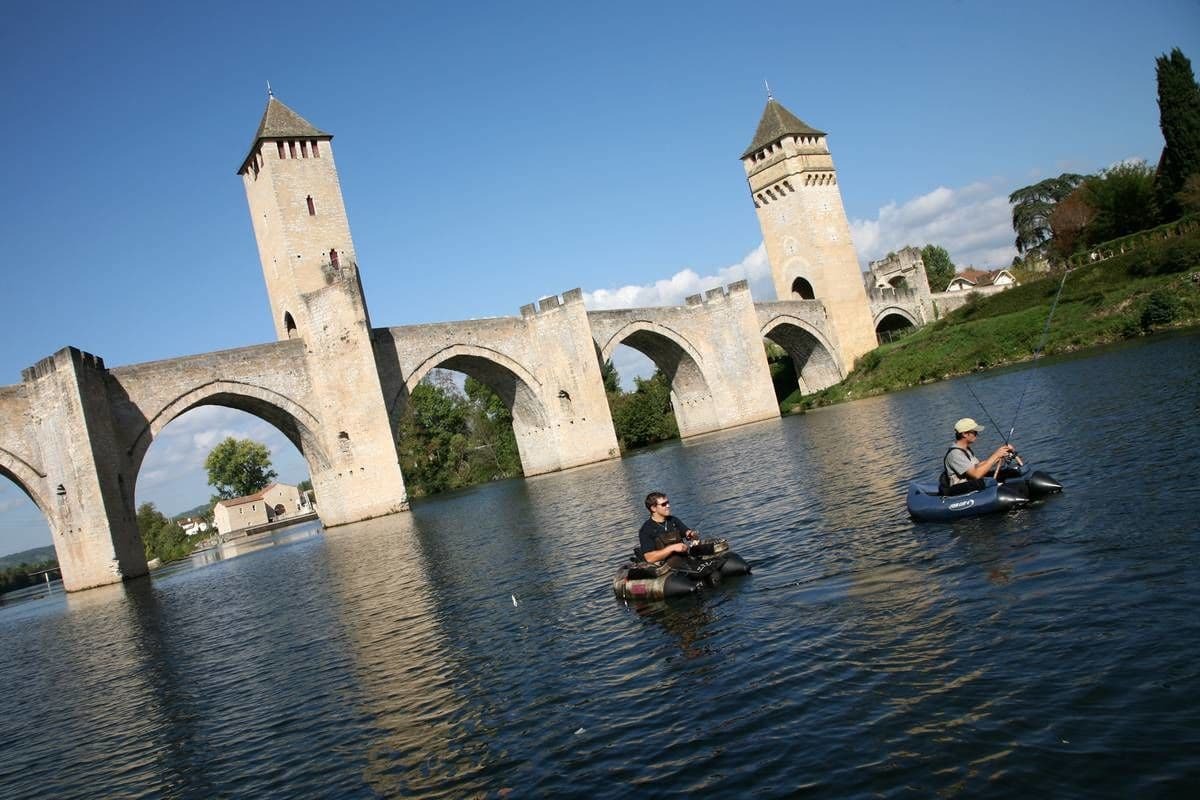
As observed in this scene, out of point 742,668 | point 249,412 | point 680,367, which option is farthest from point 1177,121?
point 742,668

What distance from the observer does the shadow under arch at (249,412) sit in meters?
25.5

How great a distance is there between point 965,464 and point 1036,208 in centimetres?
8404

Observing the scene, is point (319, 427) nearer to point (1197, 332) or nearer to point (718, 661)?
point (718, 661)

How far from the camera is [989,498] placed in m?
9.00

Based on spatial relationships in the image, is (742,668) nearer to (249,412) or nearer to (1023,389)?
(1023,389)

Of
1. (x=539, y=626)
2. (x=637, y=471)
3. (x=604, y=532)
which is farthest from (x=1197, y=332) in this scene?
(x=539, y=626)

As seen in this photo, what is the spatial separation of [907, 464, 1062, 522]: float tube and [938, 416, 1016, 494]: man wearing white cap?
10 cm

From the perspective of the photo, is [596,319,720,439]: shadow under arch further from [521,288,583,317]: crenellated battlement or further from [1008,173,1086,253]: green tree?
[1008,173,1086,253]: green tree

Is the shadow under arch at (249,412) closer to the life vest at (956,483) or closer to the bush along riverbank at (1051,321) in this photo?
the life vest at (956,483)

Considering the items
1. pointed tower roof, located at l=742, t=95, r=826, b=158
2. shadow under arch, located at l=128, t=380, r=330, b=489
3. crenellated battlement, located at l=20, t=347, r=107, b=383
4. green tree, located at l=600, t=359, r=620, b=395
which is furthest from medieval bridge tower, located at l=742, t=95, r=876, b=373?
crenellated battlement, located at l=20, t=347, r=107, b=383

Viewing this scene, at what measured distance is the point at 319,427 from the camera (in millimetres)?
28844

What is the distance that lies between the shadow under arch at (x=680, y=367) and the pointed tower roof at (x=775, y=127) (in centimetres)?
1302

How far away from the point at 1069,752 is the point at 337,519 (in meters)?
27.4

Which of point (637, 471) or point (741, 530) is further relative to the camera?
point (637, 471)
